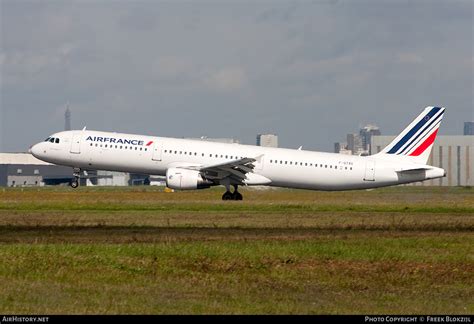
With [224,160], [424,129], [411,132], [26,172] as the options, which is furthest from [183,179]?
[26,172]

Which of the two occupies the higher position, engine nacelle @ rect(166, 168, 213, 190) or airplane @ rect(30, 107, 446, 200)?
airplane @ rect(30, 107, 446, 200)

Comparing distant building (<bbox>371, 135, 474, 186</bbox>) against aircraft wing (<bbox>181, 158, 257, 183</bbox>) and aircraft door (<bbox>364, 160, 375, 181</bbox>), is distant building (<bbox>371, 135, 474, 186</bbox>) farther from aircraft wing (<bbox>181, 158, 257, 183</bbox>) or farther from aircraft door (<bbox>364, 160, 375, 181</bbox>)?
aircraft wing (<bbox>181, 158, 257, 183</bbox>)

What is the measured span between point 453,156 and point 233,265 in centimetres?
10467

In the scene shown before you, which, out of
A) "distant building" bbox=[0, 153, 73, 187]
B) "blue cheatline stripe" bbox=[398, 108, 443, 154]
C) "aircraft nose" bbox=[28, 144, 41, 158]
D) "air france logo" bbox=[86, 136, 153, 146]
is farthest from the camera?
"distant building" bbox=[0, 153, 73, 187]

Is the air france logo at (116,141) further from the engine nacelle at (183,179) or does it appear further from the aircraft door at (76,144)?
the engine nacelle at (183,179)

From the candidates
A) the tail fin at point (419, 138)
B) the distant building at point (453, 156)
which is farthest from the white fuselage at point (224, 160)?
the distant building at point (453, 156)

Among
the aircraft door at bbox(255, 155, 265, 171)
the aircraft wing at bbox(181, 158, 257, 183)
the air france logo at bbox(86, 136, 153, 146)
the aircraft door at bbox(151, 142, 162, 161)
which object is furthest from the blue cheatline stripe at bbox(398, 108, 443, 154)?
the air france logo at bbox(86, 136, 153, 146)

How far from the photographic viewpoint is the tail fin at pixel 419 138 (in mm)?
57906

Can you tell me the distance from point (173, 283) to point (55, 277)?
2.65m

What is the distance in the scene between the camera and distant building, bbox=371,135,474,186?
12006 centimetres

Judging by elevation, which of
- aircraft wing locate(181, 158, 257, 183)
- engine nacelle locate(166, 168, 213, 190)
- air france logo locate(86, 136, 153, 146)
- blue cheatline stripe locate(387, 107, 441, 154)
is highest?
blue cheatline stripe locate(387, 107, 441, 154)

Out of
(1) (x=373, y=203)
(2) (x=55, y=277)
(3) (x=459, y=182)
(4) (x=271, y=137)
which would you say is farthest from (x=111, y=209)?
(4) (x=271, y=137)

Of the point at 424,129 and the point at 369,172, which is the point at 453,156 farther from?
the point at 369,172

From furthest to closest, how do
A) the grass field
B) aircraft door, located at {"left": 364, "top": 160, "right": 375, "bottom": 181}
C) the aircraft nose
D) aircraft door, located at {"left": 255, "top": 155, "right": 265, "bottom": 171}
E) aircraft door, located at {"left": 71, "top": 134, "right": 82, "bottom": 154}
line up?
the aircraft nose
aircraft door, located at {"left": 364, "top": 160, "right": 375, "bottom": 181}
aircraft door, located at {"left": 71, "top": 134, "right": 82, "bottom": 154}
aircraft door, located at {"left": 255, "top": 155, "right": 265, "bottom": 171}
the grass field
